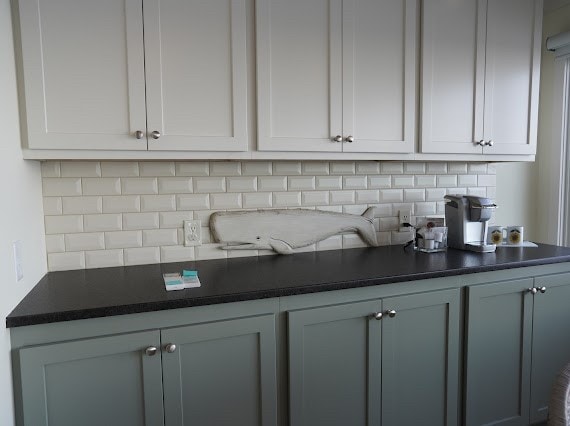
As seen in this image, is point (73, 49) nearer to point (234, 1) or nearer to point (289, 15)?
point (234, 1)

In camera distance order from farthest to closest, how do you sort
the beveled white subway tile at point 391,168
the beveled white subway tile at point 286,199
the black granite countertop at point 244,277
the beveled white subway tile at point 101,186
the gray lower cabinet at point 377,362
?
the beveled white subway tile at point 391,168 < the beveled white subway tile at point 286,199 < the beveled white subway tile at point 101,186 < the gray lower cabinet at point 377,362 < the black granite countertop at point 244,277

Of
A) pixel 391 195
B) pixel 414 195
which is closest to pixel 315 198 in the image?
pixel 391 195

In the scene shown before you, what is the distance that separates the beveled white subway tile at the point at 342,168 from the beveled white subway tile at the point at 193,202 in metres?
0.71

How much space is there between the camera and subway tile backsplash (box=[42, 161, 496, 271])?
1.88m

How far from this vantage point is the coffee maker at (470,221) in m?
2.21

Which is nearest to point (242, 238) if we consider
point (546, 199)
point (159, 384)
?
point (159, 384)

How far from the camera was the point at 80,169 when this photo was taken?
6.17 feet

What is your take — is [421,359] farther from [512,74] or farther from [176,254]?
[512,74]

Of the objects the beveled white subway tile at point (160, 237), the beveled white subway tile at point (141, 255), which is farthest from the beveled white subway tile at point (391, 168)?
the beveled white subway tile at point (141, 255)

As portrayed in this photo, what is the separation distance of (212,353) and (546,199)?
2489mm

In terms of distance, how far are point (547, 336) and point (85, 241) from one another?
228cm

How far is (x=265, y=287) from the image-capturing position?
1.59m

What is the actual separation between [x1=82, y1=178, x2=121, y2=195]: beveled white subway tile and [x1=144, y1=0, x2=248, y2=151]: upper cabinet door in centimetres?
37

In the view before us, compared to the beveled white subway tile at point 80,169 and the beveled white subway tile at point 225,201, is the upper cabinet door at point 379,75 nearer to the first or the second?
the beveled white subway tile at point 225,201
